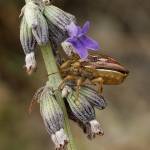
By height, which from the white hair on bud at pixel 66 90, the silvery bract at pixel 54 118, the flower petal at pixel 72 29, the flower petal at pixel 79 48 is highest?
the flower petal at pixel 72 29

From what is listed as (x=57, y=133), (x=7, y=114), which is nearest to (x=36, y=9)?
(x=57, y=133)

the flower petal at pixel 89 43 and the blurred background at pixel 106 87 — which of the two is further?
the blurred background at pixel 106 87

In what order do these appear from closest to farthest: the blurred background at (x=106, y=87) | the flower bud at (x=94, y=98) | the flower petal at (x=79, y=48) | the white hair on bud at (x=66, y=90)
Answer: the flower petal at (x=79, y=48) < the white hair on bud at (x=66, y=90) < the flower bud at (x=94, y=98) < the blurred background at (x=106, y=87)

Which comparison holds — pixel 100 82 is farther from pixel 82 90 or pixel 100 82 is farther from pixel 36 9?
pixel 36 9

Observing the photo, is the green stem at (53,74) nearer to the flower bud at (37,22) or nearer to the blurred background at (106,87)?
the flower bud at (37,22)

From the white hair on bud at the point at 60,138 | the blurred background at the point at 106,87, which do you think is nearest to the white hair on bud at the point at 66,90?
the white hair on bud at the point at 60,138

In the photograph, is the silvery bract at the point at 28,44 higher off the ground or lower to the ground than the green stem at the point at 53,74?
higher

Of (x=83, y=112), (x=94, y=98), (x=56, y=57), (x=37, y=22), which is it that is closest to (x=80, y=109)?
(x=83, y=112)
